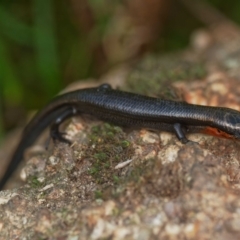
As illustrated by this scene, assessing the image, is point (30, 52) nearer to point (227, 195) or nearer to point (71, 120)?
point (71, 120)

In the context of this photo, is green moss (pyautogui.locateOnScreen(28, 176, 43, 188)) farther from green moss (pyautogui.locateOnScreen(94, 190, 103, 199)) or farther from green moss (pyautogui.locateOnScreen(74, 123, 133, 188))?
green moss (pyautogui.locateOnScreen(94, 190, 103, 199))

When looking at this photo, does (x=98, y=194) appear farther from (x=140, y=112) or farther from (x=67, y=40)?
(x=67, y=40)

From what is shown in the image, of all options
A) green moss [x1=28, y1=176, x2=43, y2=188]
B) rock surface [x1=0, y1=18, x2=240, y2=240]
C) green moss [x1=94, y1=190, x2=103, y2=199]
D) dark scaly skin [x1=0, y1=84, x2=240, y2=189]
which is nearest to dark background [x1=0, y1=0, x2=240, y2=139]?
dark scaly skin [x1=0, y1=84, x2=240, y2=189]

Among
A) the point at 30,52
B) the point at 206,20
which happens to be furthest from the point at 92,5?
the point at 206,20

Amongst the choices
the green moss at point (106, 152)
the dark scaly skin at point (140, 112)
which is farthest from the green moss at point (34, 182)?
the dark scaly skin at point (140, 112)

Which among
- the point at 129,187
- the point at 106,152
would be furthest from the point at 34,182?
the point at 129,187

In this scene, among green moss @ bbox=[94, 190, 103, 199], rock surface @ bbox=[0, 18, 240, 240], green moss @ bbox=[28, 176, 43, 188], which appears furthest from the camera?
green moss @ bbox=[28, 176, 43, 188]
